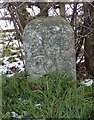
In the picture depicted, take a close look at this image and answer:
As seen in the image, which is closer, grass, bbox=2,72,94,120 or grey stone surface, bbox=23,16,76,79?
grass, bbox=2,72,94,120

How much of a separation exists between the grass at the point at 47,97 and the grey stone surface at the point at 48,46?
0.31ft

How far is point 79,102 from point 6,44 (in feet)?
4.15

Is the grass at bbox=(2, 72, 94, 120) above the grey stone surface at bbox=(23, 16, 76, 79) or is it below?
below

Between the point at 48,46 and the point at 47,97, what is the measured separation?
51 cm

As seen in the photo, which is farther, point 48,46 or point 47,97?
point 48,46

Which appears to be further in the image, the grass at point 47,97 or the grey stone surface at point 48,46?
the grey stone surface at point 48,46

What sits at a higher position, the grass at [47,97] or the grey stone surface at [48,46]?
the grey stone surface at [48,46]

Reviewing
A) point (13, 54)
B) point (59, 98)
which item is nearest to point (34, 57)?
point (59, 98)

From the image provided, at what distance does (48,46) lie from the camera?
3.08 meters

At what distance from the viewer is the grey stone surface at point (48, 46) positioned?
3057mm

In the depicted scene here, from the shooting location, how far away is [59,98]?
109 inches

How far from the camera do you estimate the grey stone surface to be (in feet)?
10.0

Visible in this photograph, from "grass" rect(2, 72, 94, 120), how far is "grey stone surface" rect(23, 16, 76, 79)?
0.31 ft

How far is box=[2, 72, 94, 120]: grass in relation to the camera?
260cm
